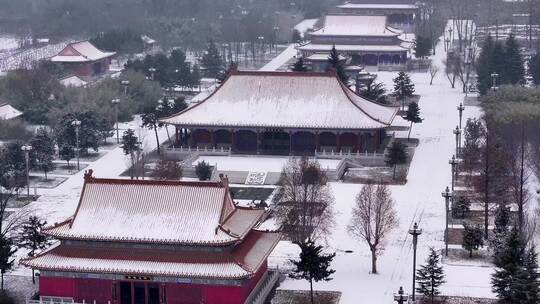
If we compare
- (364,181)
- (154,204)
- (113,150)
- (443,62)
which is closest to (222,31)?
(443,62)

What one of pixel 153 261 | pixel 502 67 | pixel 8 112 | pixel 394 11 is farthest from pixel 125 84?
pixel 394 11

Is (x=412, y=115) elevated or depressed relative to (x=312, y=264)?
elevated

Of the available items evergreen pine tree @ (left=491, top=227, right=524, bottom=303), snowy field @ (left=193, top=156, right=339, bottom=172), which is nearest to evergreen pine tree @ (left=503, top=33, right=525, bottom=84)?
snowy field @ (left=193, top=156, right=339, bottom=172)

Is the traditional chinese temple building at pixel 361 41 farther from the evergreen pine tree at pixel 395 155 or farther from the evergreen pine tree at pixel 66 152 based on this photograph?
the evergreen pine tree at pixel 66 152

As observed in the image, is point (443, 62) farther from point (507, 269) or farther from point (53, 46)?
point (507, 269)

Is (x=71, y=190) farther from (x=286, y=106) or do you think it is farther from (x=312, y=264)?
(x=312, y=264)

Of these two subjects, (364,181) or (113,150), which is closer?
(364,181)

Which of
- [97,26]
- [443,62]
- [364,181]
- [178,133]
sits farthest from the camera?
[97,26]
